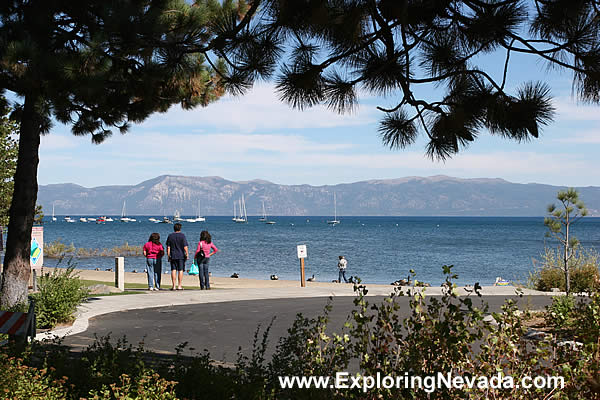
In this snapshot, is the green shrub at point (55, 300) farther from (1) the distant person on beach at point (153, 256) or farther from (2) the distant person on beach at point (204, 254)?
(2) the distant person on beach at point (204, 254)

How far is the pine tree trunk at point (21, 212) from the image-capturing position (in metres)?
11.9

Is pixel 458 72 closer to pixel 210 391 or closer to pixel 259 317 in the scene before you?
pixel 210 391

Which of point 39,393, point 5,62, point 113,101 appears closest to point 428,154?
point 39,393

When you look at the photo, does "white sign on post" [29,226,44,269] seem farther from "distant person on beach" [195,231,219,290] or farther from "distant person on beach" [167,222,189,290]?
"distant person on beach" [195,231,219,290]

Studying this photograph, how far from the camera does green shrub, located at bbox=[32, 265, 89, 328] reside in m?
11.3

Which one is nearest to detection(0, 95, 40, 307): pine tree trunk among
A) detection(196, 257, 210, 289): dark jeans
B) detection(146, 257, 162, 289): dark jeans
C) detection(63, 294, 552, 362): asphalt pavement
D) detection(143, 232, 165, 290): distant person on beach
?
detection(63, 294, 552, 362): asphalt pavement

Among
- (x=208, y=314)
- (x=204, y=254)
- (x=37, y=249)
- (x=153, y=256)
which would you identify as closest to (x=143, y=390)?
(x=208, y=314)

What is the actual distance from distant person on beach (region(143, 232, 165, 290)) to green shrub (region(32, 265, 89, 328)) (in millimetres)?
6850

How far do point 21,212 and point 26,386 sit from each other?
758 cm

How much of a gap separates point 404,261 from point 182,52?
54.2 metres

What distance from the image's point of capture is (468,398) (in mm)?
4426

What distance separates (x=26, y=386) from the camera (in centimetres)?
504

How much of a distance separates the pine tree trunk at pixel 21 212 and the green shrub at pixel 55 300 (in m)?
0.58

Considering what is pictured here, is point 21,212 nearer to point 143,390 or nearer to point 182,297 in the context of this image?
point 182,297
